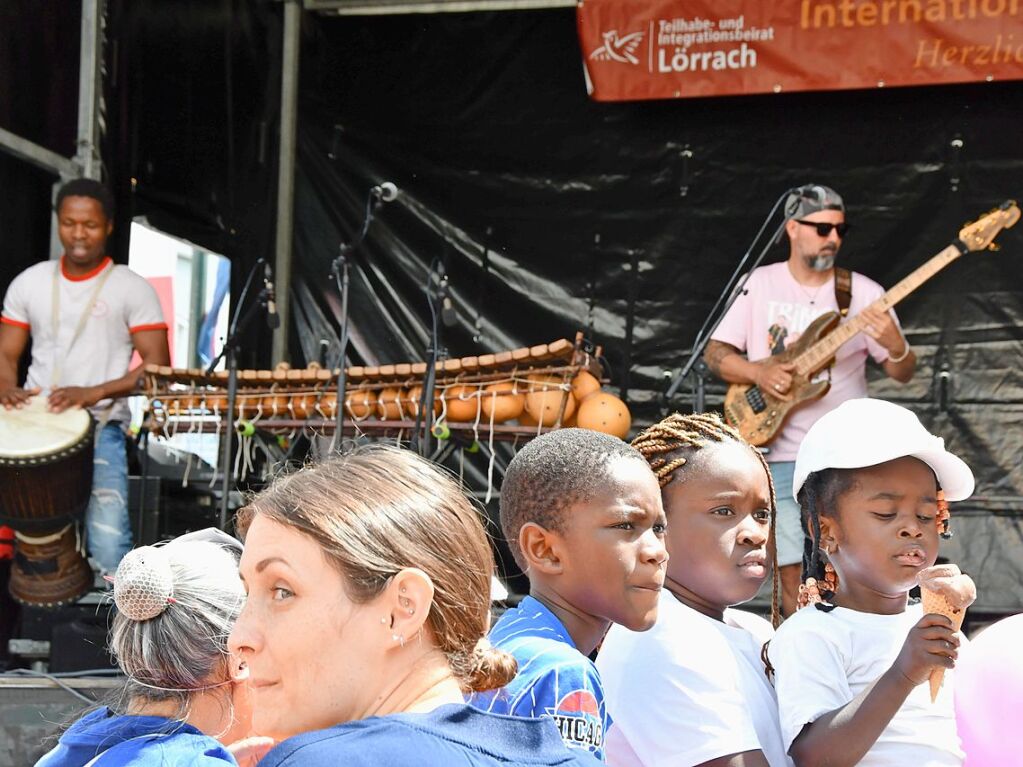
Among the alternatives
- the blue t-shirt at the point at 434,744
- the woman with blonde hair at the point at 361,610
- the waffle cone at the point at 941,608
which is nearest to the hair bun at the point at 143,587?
the woman with blonde hair at the point at 361,610

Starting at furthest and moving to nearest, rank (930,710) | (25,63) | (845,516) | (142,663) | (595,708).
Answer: (25,63) < (845,516) < (930,710) < (142,663) < (595,708)

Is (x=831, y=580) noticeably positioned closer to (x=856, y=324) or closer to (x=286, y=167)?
(x=856, y=324)

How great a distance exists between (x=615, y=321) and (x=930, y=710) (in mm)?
5188

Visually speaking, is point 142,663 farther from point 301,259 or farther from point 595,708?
point 301,259

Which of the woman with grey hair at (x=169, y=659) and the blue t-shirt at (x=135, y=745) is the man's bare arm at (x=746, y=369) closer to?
the woman with grey hair at (x=169, y=659)

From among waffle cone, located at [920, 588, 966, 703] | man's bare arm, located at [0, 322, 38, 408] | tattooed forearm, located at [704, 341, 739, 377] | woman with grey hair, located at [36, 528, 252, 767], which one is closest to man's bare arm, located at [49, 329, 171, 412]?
man's bare arm, located at [0, 322, 38, 408]

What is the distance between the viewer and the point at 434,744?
49.2 inches

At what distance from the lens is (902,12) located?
7012mm

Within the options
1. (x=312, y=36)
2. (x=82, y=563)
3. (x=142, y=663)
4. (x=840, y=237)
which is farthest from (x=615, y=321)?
(x=142, y=663)

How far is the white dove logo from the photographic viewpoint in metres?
7.45

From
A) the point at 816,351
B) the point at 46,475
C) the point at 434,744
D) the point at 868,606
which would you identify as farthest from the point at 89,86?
the point at 434,744

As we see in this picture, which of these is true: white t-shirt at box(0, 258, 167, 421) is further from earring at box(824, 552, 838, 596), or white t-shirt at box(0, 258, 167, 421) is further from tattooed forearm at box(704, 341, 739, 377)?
earring at box(824, 552, 838, 596)

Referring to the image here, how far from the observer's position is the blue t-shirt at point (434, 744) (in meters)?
1.21

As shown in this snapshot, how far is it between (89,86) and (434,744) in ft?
21.2
